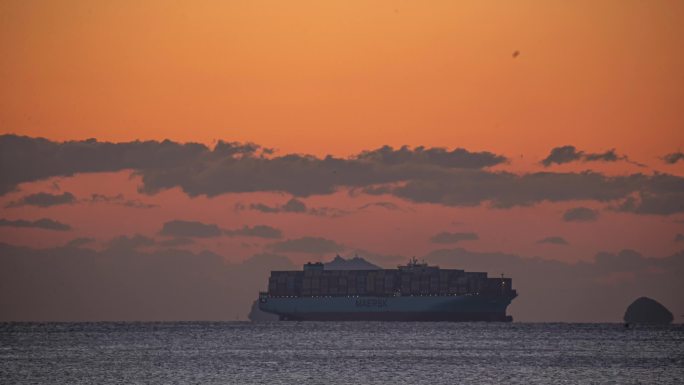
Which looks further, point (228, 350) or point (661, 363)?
point (228, 350)

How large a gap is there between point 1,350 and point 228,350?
26605 millimetres

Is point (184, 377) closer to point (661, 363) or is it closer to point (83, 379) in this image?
point (83, 379)

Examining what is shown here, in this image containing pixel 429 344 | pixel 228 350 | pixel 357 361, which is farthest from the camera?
pixel 429 344

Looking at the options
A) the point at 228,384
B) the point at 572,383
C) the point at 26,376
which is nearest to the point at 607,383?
the point at 572,383

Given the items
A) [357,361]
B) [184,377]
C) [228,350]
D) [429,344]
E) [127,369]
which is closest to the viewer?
[184,377]

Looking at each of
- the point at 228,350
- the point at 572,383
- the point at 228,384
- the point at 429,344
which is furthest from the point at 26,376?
the point at 429,344

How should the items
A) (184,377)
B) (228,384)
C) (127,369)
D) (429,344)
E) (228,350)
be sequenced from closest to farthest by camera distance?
(228,384)
(184,377)
(127,369)
(228,350)
(429,344)

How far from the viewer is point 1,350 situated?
153250 mm

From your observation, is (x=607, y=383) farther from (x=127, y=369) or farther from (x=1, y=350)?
(x=1, y=350)

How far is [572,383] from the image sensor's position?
90.0 metres

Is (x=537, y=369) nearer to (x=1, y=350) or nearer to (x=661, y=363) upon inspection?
(x=661, y=363)

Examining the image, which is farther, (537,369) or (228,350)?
(228,350)

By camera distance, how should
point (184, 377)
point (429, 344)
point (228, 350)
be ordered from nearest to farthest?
point (184, 377) < point (228, 350) < point (429, 344)

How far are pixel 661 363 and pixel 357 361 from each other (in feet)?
91.3
